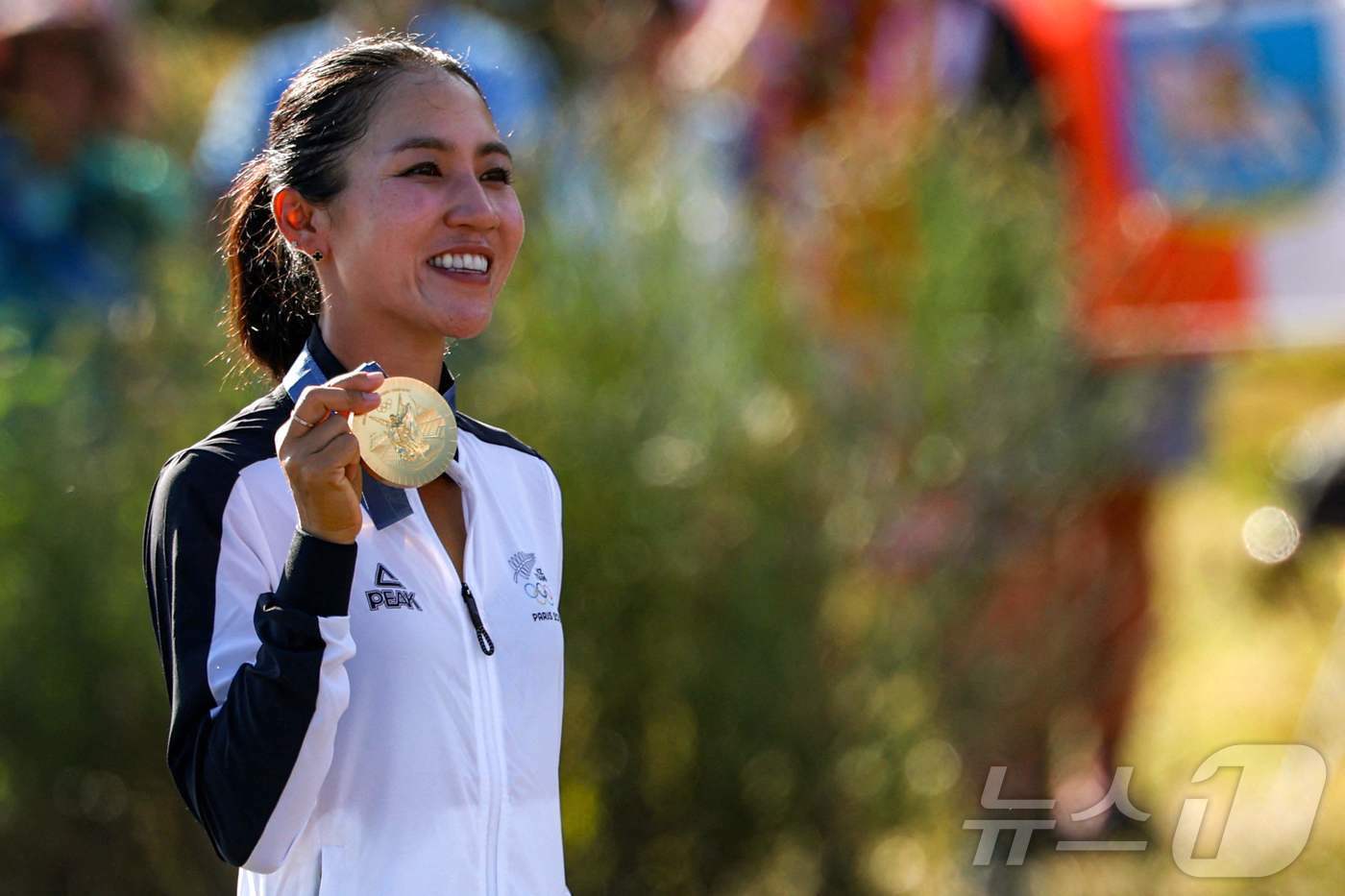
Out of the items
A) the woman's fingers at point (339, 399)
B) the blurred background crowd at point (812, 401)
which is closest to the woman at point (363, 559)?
the woman's fingers at point (339, 399)

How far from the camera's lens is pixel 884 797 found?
16.5 feet

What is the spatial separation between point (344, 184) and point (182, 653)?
628 mm

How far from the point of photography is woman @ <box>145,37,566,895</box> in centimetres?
206

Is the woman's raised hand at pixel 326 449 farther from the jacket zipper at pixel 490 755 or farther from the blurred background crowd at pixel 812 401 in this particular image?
the blurred background crowd at pixel 812 401

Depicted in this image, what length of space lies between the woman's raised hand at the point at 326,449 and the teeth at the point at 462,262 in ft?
1.22

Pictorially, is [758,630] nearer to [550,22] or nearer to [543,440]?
[543,440]

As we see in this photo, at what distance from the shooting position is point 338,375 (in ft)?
7.82

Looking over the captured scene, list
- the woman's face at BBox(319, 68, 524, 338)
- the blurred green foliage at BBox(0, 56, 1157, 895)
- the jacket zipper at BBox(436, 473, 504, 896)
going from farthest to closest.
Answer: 1. the blurred green foliage at BBox(0, 56, 1157, 895)
2. the woman's face at BBox(319, 68, 524, 338)
3. the jacket zipper at BBox(436, 473, 504, 896)

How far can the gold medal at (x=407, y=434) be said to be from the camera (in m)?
2.15

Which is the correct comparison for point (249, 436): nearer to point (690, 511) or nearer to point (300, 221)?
point (300, 221)

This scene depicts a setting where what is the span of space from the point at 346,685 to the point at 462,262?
0.58 meters

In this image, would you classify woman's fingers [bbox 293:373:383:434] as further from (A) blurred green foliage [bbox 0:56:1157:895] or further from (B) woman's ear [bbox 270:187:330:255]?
(A) blurred green foliage [bbox 0:56:1157:895]

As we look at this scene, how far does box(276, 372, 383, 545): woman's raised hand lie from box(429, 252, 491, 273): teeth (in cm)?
37

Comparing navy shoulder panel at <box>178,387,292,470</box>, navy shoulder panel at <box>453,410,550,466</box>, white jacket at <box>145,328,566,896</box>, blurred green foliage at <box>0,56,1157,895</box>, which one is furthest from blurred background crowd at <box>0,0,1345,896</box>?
white jacket at <box>145,328,566,896</box>
